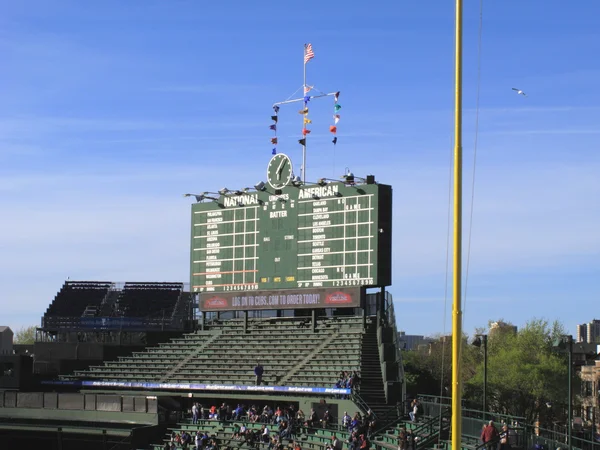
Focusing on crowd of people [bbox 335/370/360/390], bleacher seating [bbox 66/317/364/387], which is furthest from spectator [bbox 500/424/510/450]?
bleacher seating [bbox 66/317/364/387]

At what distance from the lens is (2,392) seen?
51406mm

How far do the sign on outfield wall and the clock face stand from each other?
213 inches

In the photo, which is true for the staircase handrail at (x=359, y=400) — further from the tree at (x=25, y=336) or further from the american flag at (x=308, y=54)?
the tree at (x=25, y=336)

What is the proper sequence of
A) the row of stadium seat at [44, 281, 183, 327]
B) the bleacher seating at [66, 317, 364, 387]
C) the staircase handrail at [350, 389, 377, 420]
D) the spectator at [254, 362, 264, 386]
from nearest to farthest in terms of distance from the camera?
the staircase handrail at [350, 389, 377, 420], the bleacher seating at [66, 317, 364, 387], the spectator at [254, 362, 264, 386], the row of stadium seat at [44, 281, 183, 327]

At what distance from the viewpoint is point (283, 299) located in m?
47.8

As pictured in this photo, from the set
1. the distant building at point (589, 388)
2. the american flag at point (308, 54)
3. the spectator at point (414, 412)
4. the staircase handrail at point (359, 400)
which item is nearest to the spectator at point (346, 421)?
the staircase handrail at point (359, 400)

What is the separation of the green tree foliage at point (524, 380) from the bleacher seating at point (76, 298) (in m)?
30.1

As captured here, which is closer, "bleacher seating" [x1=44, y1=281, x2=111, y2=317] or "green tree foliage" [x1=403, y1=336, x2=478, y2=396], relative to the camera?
"bleacher seating" [x1=44, y1=281, x2=111, y2=317]

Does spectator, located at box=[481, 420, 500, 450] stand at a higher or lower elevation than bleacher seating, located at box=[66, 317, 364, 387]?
lower

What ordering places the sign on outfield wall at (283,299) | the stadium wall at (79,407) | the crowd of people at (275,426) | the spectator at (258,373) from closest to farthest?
the crowd of people at (275,426) → the sign on outfield wall at (283,299) → the spectator at (258,373) → the stadium wall at (79,407)

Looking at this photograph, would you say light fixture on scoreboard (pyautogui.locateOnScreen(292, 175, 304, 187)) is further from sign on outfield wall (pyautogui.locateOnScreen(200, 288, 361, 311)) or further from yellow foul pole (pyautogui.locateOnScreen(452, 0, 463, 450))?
yellow foul pole (pyautogui.locateOnScreen(452, 0, 463, 450))

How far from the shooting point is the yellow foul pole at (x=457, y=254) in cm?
1564

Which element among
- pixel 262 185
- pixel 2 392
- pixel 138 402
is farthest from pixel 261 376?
pixel 2 392

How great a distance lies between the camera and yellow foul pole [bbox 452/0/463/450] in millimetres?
15641
